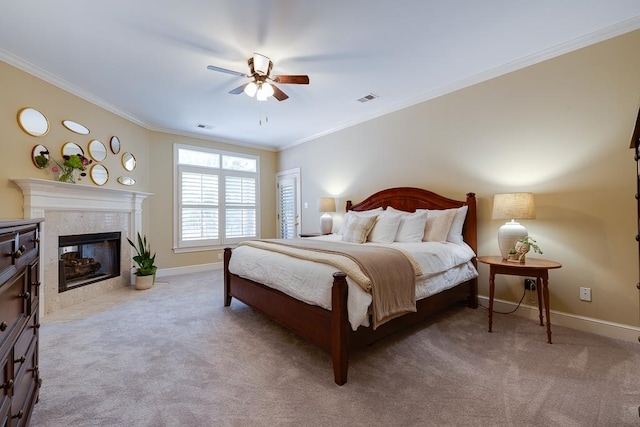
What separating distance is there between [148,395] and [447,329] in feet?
8.13

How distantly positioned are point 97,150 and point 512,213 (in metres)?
5.21

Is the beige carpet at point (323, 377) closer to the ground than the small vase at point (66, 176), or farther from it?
closer to the ground

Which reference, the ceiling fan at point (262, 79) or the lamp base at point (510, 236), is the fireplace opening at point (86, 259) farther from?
the lamp base at point (510, 236)

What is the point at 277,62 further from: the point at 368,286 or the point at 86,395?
the point at 86,395

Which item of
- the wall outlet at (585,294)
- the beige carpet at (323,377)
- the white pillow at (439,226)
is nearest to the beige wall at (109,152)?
the beige carpet at (323,377)

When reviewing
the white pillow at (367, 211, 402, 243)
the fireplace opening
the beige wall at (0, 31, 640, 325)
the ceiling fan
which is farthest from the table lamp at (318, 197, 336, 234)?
the fireplace opening

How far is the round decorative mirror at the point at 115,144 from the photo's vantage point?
4145 millimetres

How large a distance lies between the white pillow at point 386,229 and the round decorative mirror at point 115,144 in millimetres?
4007

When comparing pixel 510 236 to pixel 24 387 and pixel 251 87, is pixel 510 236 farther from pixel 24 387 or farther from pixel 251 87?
pixel 24 387

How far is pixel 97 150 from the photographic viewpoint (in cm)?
390

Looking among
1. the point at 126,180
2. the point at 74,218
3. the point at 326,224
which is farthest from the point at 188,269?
the point at 326,224

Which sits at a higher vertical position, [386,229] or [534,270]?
[386,229]

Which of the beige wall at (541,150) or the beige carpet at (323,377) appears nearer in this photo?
the beige carpet at (323,377)

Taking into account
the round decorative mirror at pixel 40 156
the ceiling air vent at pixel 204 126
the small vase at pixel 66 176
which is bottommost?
the small vase at pixel 66 176
